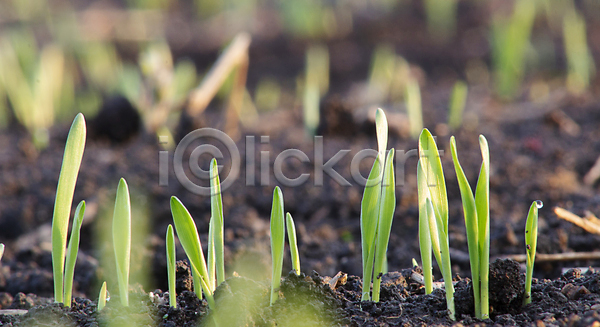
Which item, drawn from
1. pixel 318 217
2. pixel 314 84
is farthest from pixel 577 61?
pixel 318 217

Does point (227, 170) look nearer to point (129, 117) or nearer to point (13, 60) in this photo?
point (129, 117)

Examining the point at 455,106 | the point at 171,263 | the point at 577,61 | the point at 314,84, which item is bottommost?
the point at 171,263

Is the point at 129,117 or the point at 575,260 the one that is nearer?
the point at 575,260

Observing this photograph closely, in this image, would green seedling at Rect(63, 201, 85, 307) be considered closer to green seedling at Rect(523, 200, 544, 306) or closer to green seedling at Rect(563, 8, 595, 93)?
green seedling at Rect(523, 200, 544, 306)

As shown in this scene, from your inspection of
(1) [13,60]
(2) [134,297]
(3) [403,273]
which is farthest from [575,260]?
(1) [13,60]

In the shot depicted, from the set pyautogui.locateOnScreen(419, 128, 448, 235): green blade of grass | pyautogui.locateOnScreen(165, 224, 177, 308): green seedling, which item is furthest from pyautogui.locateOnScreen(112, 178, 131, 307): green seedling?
pyautogui.locateOnScreen(419, 128, 448, 235): green blade of grass

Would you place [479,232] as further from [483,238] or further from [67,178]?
[67,178]
